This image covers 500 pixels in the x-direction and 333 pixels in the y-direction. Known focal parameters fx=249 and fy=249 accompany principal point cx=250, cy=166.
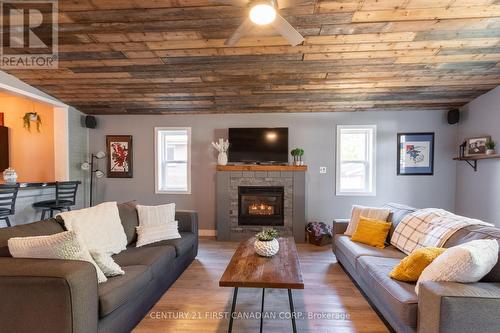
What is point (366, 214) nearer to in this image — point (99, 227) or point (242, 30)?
point (242, 30)

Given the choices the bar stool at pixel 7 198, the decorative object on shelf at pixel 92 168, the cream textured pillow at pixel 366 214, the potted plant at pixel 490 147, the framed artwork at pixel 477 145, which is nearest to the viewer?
the bar stool at pixel 7 198

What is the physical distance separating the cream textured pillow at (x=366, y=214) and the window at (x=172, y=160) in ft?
10.0

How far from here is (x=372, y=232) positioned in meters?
2.95

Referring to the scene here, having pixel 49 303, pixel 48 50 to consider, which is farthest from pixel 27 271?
pixel 48 50

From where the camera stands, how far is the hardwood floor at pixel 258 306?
2.11m

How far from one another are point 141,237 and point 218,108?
267 cm

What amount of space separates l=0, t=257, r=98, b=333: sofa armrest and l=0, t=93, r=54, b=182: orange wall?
423cm

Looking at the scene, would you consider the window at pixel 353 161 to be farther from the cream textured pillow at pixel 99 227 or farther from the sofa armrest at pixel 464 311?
the cream textured pillow at pixel 99 227

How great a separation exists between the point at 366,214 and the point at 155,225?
2.70 m

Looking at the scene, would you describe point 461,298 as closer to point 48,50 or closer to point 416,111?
point 416,111

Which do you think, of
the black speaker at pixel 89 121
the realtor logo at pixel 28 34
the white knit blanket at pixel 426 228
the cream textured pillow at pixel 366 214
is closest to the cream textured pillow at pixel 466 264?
the white knit blanket at pixel 426 228

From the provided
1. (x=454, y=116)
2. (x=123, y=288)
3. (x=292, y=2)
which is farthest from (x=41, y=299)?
(x=454, y=116)

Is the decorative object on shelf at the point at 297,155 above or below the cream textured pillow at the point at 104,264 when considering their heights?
above

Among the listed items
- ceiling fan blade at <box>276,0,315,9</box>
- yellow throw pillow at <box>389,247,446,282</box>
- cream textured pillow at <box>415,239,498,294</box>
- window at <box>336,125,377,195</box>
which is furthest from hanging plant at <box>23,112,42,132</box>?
cream textured pillow at <box>415,239,498,294</box>
